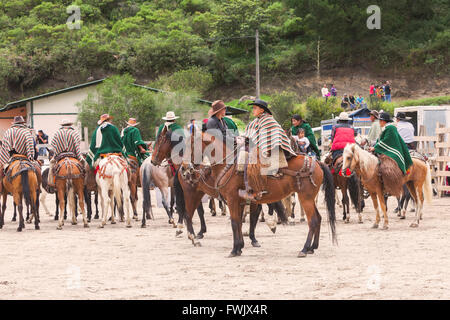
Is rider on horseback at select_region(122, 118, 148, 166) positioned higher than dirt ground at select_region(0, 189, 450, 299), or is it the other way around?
rider on horseback at select_region(122, 118, 148, 166)

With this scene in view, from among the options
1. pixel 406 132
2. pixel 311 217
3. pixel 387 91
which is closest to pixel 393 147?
pixel 406 132

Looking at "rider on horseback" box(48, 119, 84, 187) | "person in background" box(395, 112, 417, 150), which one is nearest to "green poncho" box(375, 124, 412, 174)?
"person in background" box(395, 112, 417, 150)

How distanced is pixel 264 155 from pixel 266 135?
1.00 feet

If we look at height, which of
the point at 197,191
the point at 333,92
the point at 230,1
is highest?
the point at 230,1

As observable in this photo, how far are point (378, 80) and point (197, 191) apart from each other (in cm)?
4504

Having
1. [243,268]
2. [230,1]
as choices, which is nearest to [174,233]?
[243,268]

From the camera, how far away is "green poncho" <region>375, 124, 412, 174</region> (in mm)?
13734

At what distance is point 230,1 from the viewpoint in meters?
59.3

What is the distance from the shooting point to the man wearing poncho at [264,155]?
33.4ft

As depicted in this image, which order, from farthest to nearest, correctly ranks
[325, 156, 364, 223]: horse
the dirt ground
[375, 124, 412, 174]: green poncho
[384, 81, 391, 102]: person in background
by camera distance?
[384, 81, 391, 102]: person in background
[325, 156, 364, 223]: horse
[375, 124, 412, 174]: green poncho
the dirt ground

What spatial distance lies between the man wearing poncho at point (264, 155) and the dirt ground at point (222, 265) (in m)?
1.04

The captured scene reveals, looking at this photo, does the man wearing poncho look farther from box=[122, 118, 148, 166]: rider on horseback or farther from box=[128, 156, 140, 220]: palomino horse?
box=[122, 118, 148, 166]: rider on horseback

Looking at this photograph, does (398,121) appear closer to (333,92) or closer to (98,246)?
(98,246)

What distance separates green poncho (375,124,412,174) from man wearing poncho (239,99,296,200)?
409cm
